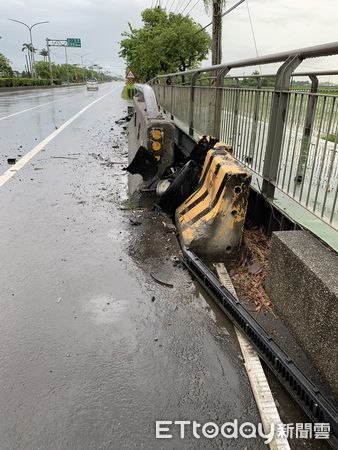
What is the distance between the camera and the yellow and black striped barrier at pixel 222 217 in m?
4.07

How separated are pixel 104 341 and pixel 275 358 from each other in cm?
122

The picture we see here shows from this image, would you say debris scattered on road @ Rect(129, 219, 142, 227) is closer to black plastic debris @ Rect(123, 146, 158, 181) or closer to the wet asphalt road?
the wet asphalt road

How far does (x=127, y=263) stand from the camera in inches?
166

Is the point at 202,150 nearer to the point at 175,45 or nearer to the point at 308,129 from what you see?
the point at 308,129

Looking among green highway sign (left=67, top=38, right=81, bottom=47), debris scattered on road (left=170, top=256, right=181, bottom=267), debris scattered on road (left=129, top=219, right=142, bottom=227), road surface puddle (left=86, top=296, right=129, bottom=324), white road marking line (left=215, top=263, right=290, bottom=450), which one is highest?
green highway sign (left=67, top=38, right=81, bottom=47)

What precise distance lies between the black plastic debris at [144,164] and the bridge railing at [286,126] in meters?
1.10

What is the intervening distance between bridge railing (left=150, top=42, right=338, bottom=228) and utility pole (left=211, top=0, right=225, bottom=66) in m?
12.1

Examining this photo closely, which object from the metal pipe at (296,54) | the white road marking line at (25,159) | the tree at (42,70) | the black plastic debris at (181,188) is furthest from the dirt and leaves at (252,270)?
the tree at (42,70)

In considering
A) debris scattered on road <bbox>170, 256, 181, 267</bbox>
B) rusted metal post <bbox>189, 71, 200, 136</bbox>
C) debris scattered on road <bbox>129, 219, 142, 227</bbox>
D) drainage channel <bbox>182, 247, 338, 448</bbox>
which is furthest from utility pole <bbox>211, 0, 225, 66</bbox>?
drainage channel <bbox>182, 247, 338, 448</bbox>

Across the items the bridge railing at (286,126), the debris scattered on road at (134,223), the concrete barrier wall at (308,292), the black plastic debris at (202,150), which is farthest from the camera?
the black plastic debris at (202,150)

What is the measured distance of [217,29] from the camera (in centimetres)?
1705

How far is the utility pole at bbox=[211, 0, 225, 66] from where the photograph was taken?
16906 mm

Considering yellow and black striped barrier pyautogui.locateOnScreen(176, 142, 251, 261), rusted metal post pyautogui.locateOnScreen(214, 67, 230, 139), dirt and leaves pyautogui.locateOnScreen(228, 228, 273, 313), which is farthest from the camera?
rusted metal post pyautogui.locateOnScreen(214, 67, 230, 139)

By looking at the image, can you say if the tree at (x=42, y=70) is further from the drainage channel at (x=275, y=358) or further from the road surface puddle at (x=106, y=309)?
the drainage channel at (x=275, y=358)
